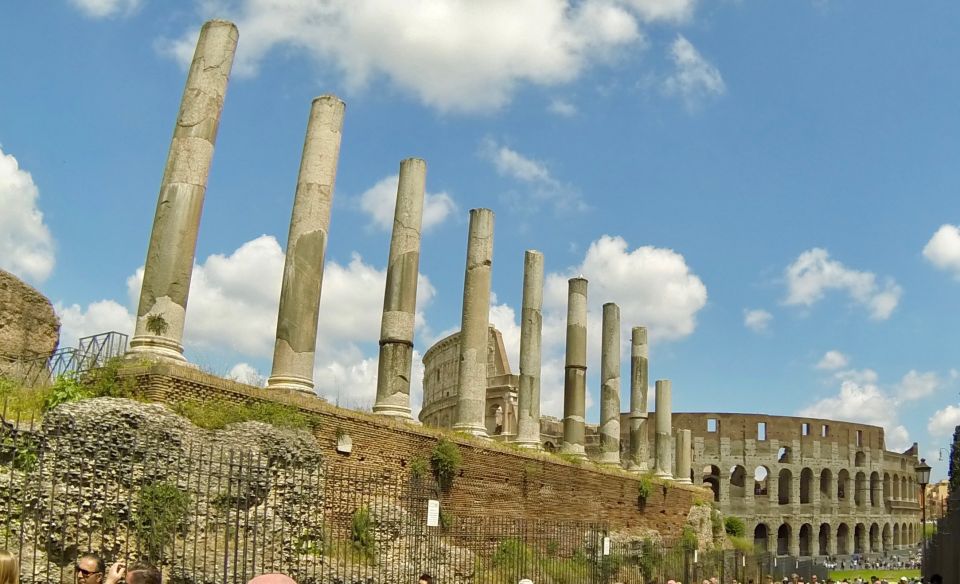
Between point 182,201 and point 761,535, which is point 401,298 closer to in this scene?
point 182,201

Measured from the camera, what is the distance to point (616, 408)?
25141mm

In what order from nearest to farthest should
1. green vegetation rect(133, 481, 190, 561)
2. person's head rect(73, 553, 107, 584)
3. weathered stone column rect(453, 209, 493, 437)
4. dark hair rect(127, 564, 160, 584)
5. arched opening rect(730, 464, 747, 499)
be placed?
dark hair rect(127, 564, 160, 584), person's head rect(73, 553, 107, 584), green vegetation rect(133, 481, 190, 561), weathered stone column rect(453, 209, 493, 437), arched opening rect(730, 464, 747, 499)

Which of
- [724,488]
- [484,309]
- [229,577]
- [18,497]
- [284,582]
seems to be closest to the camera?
[284,582]

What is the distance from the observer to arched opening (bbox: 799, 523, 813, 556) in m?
56.4

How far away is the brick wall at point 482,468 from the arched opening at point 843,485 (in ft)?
124

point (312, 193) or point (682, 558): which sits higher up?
point (312, 193)

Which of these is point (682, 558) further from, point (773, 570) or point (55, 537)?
point (55, 537)

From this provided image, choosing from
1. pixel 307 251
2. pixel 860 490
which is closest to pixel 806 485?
pixel 860 490

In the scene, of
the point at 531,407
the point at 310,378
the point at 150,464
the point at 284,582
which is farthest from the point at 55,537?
the point at 531,407

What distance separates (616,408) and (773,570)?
339 inches

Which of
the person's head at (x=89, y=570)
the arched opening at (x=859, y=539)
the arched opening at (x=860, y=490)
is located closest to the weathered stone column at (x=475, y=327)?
the person's head at (x=89, y=570)

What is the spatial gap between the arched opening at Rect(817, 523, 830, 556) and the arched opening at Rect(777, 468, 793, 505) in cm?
276

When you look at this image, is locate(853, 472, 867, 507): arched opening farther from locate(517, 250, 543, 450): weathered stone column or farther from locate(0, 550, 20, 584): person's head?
locate(0, 550, 20, 584): person's head

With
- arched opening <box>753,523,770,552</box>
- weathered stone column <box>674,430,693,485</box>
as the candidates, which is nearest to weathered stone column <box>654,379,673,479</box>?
weathered stone column <box>674,430,693,485</box>
